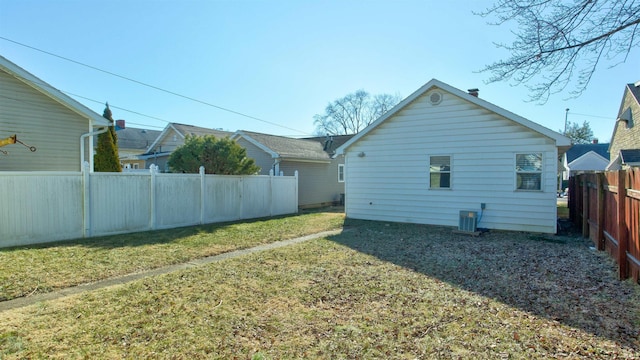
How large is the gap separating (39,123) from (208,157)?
16.3ft

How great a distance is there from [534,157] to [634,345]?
25.9 ft

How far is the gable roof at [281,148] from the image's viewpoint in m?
17.5

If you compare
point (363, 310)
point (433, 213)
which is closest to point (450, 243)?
point (433, 213)

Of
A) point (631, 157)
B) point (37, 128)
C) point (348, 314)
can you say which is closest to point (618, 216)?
point (348, 314)

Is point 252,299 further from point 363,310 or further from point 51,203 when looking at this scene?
point 51,203

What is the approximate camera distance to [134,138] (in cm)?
3441

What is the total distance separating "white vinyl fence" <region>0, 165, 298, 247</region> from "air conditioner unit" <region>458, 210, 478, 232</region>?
7724 millimetres

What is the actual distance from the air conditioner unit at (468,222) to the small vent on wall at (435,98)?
3.80 m

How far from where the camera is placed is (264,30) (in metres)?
13.4

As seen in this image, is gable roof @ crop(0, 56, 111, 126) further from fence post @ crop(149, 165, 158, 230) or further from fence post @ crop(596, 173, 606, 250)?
fence post @ crop(596, 173, 606, 250)

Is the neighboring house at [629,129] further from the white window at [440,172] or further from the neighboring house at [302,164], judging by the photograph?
the neighboring house at [302,164]

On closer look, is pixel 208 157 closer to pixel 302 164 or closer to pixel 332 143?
pixel 302 164

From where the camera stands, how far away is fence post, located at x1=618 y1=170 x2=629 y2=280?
5.24 m

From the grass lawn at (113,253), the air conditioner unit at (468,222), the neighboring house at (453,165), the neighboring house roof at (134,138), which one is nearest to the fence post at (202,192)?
the grass lawn at (113,253)
